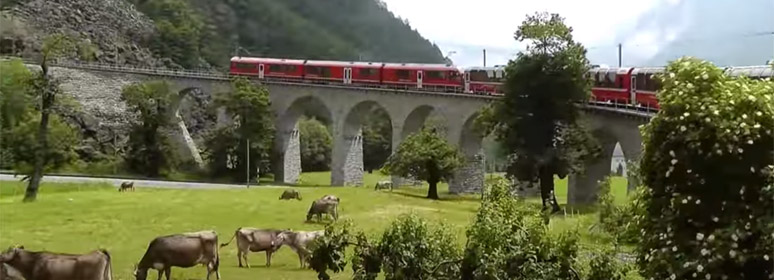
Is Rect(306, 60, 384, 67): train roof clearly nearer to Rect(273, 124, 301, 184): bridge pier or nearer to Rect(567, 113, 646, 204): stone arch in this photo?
Rect(273, 124, 301, 184): bridge pier

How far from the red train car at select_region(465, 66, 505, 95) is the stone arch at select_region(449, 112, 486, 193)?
126cm

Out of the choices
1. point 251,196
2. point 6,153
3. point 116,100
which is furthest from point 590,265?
point 116,100

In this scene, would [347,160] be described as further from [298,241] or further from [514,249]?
[514,249]

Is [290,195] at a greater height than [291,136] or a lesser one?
lesser

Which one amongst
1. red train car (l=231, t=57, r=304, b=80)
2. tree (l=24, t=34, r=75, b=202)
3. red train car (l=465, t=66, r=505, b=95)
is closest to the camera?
tree (l=24, t=34, r=75, b=202)

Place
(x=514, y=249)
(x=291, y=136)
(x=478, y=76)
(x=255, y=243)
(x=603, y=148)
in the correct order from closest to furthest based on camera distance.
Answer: (x=514, y=249), (x=255, y=243), (x=603, y=148), (x=478, y=76), (x=291, y=136)

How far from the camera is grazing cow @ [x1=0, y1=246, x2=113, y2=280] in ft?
33.4

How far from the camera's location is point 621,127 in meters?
28.4

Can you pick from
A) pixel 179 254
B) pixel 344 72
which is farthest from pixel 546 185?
pixel 344 72

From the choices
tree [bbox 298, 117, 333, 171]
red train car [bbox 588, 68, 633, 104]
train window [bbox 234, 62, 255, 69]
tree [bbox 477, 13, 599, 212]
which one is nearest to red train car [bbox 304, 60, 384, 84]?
train window [bbox 234, 62, 255, 69]

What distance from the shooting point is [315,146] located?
52.8m

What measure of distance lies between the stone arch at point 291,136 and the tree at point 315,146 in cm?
168

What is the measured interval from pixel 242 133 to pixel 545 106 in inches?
793

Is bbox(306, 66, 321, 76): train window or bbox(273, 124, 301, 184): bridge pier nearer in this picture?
bbox(273, 124, 301, 184): bridge pier
